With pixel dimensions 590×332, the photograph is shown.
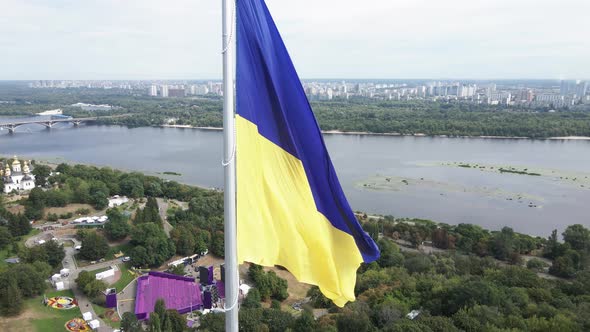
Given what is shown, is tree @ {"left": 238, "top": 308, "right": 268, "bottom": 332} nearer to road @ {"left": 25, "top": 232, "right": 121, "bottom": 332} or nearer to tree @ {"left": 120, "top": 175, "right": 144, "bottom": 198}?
road @ {"left": 25, "top": 232, "right": 121, "bottom": 332}

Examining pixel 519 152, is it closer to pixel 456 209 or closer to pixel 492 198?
pixel 492 198

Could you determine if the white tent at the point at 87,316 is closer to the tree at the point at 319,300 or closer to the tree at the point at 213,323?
the tree at the point at 213,323

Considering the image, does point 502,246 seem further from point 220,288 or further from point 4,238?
point 4,238

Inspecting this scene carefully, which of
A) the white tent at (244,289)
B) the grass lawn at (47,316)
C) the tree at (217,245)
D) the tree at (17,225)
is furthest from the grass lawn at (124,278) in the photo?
the tree at (17,225)

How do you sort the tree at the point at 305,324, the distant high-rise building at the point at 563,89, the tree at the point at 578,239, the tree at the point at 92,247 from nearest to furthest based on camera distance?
the tree at the point at 305,324 < the tree at the point at 92,247 < the tree at the point at 578,239 < the distant high-rise building at the point at 563,89

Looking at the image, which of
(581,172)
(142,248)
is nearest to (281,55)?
(142,248)

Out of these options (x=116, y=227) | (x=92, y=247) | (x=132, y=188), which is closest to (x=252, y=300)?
(x=92, y=247)
